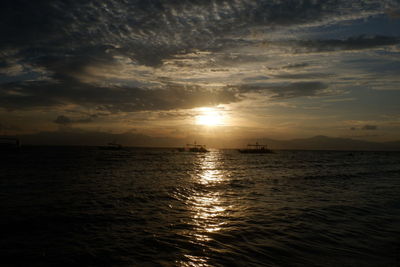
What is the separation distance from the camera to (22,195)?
22.2 m

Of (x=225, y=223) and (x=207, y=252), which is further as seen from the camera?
(x=225, y=223)

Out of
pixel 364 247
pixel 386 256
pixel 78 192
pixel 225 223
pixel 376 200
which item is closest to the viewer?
pixel 386 256

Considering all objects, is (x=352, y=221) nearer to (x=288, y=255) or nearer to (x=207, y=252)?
(x=288, y=255)

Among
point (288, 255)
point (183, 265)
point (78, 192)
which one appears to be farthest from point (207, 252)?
point (78, 192)

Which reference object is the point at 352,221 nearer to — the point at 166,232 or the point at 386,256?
the point at 386,256

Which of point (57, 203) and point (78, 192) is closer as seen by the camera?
point (57, 203)

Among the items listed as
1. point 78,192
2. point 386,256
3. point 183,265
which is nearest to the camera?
point 183,265

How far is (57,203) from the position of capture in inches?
763

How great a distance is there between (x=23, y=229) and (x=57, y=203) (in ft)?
22.4

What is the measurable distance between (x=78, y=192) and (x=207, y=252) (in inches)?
738

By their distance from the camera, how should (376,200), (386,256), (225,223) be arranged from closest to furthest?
(386,256)
(225,223)
(376,200)

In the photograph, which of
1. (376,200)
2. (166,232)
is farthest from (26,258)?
(376,200)

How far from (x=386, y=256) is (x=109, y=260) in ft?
34.0

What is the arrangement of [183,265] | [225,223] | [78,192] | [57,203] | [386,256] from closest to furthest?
[183,265] < [386,256] < [225,223] < [57,203] < [78,192]
